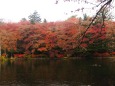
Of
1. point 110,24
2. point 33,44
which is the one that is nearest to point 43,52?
point 33,44

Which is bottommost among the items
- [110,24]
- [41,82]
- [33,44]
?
[41,82]

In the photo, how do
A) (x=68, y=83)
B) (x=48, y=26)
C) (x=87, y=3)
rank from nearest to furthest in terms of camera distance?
(x=87, y=3) → (x=68, y=83) → (x=48, y=26)

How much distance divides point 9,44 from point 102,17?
59747 mm

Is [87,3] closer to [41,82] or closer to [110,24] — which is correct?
[41,82]

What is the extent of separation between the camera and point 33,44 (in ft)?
216

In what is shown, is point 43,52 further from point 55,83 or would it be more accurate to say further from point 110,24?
point 55,83

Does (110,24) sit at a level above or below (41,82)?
above

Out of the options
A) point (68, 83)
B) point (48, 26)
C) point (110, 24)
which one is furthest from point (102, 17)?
point (48, 26)

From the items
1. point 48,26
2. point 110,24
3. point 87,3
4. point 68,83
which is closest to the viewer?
point 87,3

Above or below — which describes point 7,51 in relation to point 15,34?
below

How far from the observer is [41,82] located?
2700 cm

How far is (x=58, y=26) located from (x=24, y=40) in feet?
34.3

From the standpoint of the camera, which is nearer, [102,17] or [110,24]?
[102,17]

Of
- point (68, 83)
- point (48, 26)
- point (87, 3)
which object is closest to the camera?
point (87, 3)
